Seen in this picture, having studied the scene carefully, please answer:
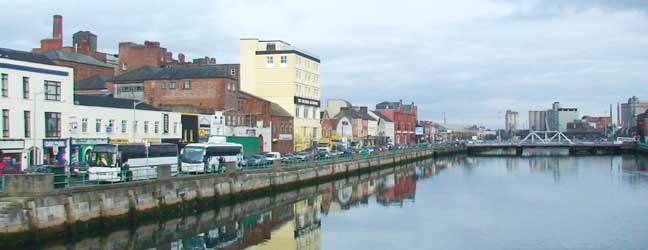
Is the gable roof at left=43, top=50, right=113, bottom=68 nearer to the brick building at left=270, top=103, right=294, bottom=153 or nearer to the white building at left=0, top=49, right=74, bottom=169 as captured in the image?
the brick building at left=270, top=103, right=294, bottom=153

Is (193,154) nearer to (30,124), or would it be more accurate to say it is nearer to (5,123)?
(30,124)

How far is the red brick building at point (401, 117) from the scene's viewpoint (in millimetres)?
165250

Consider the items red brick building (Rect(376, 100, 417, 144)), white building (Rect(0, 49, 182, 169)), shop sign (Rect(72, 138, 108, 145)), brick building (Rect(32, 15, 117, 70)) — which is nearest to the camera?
white building (Rect(0, 49, 182, 169))

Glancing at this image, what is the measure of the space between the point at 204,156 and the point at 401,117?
123612 mm

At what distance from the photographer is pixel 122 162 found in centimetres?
4103

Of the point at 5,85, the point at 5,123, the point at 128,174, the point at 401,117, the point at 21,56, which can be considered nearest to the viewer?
the point at 128,174

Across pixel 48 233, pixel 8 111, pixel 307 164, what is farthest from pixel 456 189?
pixel 48 233

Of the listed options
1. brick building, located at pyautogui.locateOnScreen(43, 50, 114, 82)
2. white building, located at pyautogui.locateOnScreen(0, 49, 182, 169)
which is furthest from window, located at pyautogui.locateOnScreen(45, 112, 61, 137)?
brick building, located at pyautogui.locateOnScreen(43, 50, 114, 82)

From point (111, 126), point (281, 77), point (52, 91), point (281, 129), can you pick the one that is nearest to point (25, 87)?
point (52, 91)

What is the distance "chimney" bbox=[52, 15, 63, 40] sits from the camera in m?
104

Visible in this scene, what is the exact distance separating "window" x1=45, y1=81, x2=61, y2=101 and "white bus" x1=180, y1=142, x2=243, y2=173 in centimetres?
1017

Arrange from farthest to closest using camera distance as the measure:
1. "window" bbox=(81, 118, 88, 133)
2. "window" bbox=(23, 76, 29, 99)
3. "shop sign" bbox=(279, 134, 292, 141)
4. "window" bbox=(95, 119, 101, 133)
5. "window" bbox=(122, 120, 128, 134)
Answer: "shop sign" bbox=(279, 134, 292, 141) → "window" bbox=(122, 120, 128, 134) → "window" bbox=(95, 119, 101, 133) → "window" bbox=(81, 118, 88, 133) → "window" bbox=(23, 76, 29, 99)

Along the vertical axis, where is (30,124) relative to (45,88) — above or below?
below

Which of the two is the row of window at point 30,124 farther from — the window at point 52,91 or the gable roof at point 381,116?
the gable roof at point 381,116
